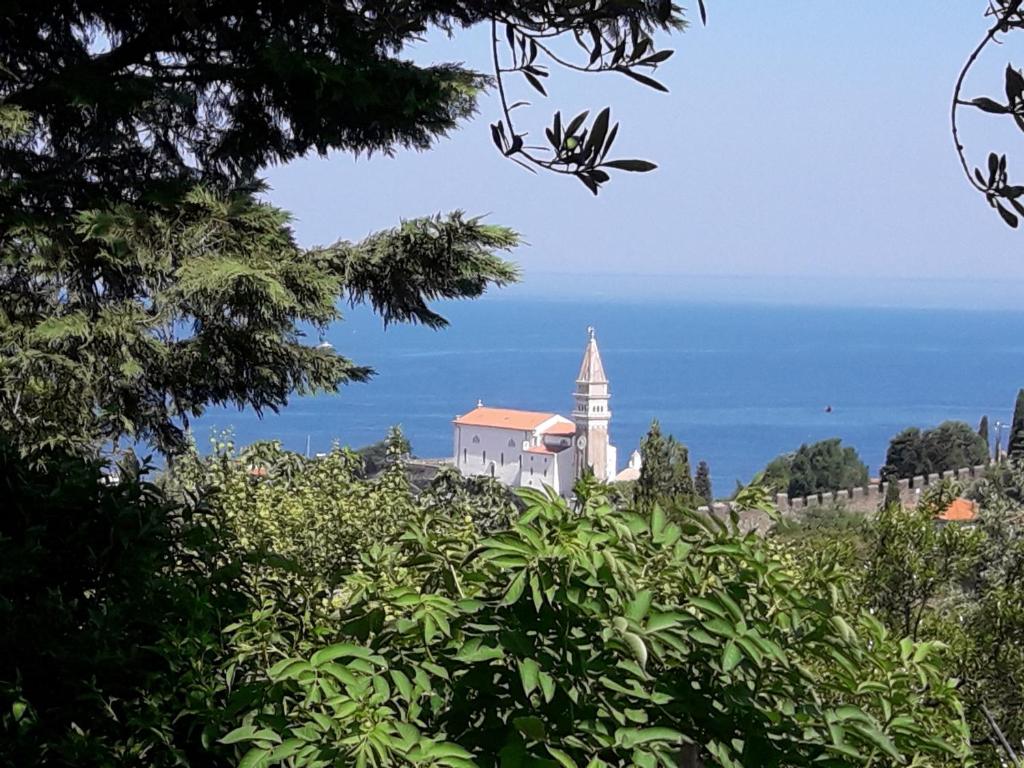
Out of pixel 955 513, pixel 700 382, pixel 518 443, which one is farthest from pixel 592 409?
pixel 700 382

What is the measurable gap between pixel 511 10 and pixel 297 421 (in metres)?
81.7

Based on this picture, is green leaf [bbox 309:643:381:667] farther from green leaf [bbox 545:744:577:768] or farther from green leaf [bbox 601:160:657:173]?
green leaf [bbox 601:160:657:173]

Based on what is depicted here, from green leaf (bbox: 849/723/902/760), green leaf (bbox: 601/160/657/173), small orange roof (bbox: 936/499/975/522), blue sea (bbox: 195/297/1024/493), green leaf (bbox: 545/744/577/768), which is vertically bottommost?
blue sea (bbox: 195/297/1024/493)

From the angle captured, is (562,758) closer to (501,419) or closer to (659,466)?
(659,466)

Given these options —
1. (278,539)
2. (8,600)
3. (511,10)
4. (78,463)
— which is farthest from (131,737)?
(278,539)

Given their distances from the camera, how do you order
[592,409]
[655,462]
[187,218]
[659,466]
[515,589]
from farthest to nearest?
[592,409] < [659,466] < [655,462] < [187,218] < [515,589]

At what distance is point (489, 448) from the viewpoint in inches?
1994

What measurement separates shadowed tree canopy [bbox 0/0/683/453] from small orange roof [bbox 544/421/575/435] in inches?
1697

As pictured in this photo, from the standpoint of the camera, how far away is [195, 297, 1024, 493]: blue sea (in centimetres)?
7950

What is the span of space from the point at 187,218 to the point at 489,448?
45564 millimetres

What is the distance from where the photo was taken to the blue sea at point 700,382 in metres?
79.5

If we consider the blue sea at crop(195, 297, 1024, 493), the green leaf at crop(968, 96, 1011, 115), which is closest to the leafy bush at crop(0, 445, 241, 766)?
the green leaf at crop(968, 96, 1011, 115)

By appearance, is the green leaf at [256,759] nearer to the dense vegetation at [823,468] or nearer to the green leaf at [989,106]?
the green leaf at [989,106]

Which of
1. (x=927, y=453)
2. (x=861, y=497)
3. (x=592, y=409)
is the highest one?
(x=592, y=409)
